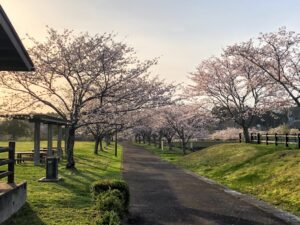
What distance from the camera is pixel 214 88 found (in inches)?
1658

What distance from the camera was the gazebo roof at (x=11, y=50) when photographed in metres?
9.04

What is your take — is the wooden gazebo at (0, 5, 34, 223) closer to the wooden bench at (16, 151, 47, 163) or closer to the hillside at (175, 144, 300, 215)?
the hillside at (175, 144, 300, 215)

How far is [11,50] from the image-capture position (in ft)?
34.3

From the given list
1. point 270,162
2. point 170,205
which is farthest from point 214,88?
point 170,205

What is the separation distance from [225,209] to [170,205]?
1.83 m

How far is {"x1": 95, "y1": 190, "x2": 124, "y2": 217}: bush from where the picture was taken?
34.0 ft

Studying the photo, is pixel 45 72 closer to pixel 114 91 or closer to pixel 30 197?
pixel 114 91

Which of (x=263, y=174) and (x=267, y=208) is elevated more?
(x=263, y=174)

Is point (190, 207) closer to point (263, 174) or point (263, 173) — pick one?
point (263, 174)

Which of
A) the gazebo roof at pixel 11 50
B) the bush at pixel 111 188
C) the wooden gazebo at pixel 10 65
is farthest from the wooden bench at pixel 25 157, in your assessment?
the gazebo roof at pixel 11 50

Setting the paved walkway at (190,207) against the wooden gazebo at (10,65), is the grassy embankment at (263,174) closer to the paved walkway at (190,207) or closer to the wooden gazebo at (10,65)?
the paved walkway at (190,207)

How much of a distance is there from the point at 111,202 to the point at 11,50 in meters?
4.63

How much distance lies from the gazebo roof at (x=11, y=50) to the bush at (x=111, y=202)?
13.5ft

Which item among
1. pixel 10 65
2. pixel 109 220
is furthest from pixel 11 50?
pixel 109 220
